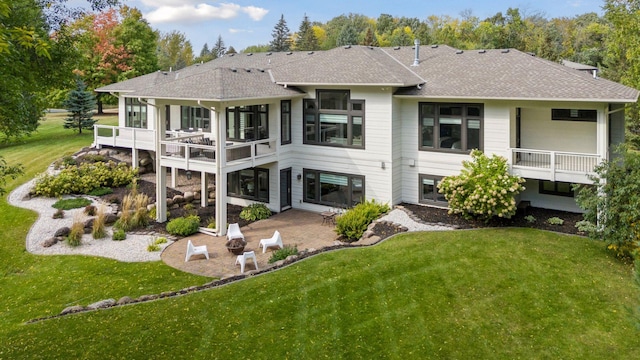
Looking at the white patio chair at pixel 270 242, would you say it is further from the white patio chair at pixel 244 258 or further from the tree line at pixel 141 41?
the tree line at pixel 141 41

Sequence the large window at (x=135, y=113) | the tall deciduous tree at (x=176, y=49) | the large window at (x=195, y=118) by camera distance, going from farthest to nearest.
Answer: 1. the tall deciduous tree at (x=176, y=49)
2. the large window at (x=135, y=113)
3. the large window at (x=195, y=118)

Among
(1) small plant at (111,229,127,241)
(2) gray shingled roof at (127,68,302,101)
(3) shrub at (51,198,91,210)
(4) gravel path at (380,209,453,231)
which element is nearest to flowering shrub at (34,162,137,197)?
(3) shrub at (51,198,91,210)

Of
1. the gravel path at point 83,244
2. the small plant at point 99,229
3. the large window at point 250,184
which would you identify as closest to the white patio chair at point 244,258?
the gravel path at point 83,244

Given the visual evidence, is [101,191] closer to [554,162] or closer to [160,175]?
[160,175]

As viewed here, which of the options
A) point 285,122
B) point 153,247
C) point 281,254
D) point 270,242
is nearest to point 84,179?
point 153,247

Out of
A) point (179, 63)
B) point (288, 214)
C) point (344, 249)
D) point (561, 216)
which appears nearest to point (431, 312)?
point (344, 249)

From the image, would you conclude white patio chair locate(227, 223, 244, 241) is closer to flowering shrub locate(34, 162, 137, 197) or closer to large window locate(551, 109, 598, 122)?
flowering shrub locate(34, 162, 137, 197)
